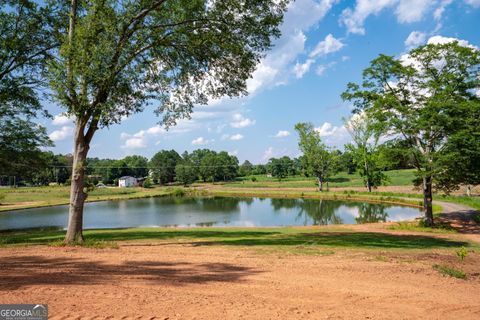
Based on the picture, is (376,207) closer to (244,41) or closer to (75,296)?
(244,41)

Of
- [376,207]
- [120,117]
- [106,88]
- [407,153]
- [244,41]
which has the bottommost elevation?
[376,207]

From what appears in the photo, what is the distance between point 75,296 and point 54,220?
135ft

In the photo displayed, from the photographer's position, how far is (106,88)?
Answer: 1471cm

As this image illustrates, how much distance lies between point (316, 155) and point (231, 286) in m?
67.8

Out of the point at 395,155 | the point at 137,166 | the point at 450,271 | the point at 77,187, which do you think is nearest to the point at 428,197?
the point at 395,155

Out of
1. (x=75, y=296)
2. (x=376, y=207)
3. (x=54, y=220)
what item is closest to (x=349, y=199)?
(x=376, y=207)

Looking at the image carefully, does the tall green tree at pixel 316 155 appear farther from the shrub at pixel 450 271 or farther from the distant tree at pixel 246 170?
the distant tree at pixel 246 170

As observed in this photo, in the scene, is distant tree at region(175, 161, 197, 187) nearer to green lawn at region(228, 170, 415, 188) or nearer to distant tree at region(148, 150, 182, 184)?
distant tree at region(148, 150, 182, 184)

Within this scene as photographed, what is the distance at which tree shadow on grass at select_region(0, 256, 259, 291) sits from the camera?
25.8 feet

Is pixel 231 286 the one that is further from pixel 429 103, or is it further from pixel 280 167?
pixel 280 167

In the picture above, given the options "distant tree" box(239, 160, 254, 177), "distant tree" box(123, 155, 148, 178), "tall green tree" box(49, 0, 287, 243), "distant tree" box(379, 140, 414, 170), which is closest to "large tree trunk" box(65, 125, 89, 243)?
"tall green tree" box(49, 0, 287, 243)

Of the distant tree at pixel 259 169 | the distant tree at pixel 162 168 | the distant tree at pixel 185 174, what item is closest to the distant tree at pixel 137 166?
the distant tree at pixel 162 168

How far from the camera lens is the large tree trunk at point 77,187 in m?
15.0

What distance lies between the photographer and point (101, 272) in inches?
349
